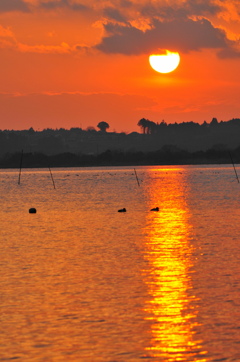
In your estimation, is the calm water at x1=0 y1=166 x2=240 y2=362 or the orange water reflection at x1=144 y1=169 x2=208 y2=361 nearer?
the orange water reflection at x1=144 y1=169 x2=208 y2=361

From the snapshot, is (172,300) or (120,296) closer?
(172,300)

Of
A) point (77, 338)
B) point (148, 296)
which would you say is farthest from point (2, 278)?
point (77, 338)

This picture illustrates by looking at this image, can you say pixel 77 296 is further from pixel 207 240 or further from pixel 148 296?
pixel 207 240

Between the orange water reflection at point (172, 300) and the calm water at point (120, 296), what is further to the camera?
the calm water at point (120, 296)

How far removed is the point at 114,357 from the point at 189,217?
49.8m

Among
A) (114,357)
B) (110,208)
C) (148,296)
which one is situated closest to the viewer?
(114,357)

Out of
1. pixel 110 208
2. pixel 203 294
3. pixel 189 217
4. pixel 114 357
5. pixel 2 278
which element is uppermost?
pixel 110 208

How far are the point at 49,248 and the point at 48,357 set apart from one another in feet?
73.7

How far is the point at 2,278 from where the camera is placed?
2820cm

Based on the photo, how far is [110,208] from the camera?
8069 centimetres

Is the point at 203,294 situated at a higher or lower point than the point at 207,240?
lower

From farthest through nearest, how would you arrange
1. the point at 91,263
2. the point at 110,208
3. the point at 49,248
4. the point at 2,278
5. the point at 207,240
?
the point at 110,208, the point at 207,240, the point at 49,248, the point at 91,263, the point at 2,278

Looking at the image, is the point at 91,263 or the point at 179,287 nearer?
the point at 179,287

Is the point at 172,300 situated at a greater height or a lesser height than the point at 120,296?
lesser
